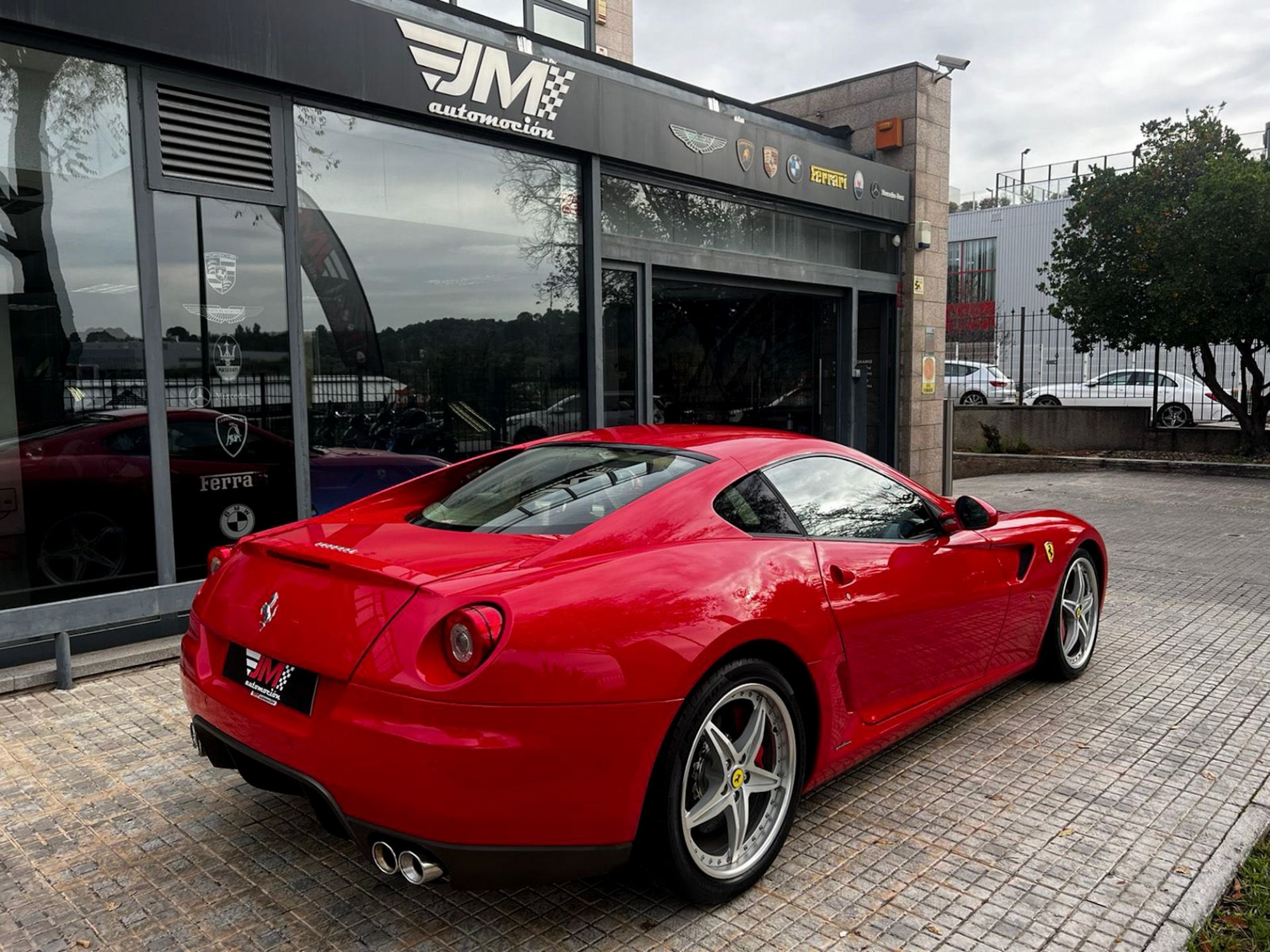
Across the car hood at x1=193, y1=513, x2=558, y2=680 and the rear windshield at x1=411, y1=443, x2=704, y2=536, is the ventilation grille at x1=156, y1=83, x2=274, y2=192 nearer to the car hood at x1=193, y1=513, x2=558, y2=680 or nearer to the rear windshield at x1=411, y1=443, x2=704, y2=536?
the rear windshield at x1=411, y1=443, x2=704, y2=536

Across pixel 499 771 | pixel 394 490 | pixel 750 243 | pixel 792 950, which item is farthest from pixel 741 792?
pixel 750 243

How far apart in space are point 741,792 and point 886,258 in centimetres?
992

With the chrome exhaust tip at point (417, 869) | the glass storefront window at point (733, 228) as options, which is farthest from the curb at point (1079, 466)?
the chrome exhaust tip at point (417, 869)

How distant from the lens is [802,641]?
Result: 115 inches

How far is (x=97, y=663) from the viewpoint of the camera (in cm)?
493

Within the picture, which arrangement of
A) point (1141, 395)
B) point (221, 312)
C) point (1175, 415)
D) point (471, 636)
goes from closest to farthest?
point (471, 636) → point (221, 312) → point (1175, 415) → point (1141, 395)

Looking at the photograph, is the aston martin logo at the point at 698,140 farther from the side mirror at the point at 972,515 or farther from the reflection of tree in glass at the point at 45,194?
the side mirror at the point at 972,515

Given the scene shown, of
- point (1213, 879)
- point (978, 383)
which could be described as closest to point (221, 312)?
point (1213, 879)

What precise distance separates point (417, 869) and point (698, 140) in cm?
768

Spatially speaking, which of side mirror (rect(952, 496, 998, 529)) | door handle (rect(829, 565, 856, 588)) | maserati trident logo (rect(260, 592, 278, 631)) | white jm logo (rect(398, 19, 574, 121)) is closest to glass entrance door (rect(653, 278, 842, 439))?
white jm logo (rect(398, 19, 574, 121))

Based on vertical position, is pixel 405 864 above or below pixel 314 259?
below

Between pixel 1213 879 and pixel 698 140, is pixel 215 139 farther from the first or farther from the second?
pixel 1213 879

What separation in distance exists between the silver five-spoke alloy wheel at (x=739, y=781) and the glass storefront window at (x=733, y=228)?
238 inches

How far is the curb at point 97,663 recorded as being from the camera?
4.68 m
